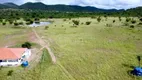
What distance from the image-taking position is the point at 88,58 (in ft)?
231

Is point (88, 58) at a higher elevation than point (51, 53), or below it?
below

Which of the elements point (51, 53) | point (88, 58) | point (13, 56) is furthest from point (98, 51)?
point (13, 56)

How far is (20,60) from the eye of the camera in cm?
6744

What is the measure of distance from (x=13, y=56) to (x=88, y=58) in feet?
72.0

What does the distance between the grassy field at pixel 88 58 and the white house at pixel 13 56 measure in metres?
3.20

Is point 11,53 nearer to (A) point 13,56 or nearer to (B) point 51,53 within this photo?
(A) point 13,56

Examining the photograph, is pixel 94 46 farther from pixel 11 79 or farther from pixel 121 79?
pixel 11 79

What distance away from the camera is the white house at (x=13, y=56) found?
217 feet

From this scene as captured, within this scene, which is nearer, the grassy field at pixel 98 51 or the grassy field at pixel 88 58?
the grassy field at pixel 88 58

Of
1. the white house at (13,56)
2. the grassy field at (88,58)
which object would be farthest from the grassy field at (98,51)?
the white house at (13,56)

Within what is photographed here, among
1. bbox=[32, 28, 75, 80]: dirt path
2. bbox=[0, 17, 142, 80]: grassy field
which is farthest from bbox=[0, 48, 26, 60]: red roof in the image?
bbox=[32, 28, 75, 80]: dirt path

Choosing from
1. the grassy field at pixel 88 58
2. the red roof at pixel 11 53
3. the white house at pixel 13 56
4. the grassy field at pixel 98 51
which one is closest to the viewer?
the grassy field at pixel 88 58

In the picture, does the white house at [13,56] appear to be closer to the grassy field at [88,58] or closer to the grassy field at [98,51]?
the grassy field at [88,58]

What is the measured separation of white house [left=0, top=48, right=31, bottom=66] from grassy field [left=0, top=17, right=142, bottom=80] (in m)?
3.20
